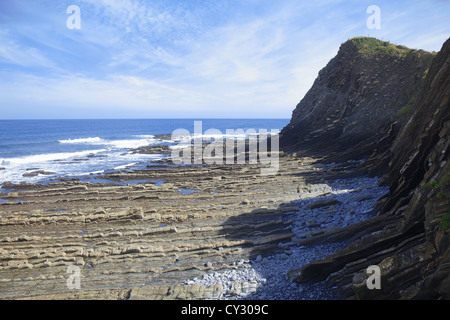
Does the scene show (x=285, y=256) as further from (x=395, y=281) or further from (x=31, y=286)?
(x=31, y=286)

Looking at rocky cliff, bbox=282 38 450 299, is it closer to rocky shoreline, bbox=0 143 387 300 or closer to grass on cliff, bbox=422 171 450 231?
grass on cliff, bbox=422 171 450 231

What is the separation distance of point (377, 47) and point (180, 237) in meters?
39.2

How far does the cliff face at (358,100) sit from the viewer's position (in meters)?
29.8

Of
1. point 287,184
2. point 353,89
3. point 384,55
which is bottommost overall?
point 287,184

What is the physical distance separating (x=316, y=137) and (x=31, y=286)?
36290mm

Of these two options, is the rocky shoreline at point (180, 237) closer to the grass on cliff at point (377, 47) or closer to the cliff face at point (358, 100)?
the cliff face at point (358, 100)

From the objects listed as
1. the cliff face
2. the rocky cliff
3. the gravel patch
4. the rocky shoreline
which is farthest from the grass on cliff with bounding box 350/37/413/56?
the gravel patch

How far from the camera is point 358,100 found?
36250mm

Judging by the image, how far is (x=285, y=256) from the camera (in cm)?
1370

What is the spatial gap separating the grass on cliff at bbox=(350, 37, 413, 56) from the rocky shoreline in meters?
19.5

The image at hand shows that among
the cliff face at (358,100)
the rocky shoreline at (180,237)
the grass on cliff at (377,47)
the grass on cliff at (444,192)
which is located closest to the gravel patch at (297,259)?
the rocky shoreline at (180,237)

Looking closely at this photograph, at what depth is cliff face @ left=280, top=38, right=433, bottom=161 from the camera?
2983 cm

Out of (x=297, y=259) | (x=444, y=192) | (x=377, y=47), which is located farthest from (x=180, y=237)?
(x=377, y=47)

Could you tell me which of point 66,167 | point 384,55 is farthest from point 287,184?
point 66,167
